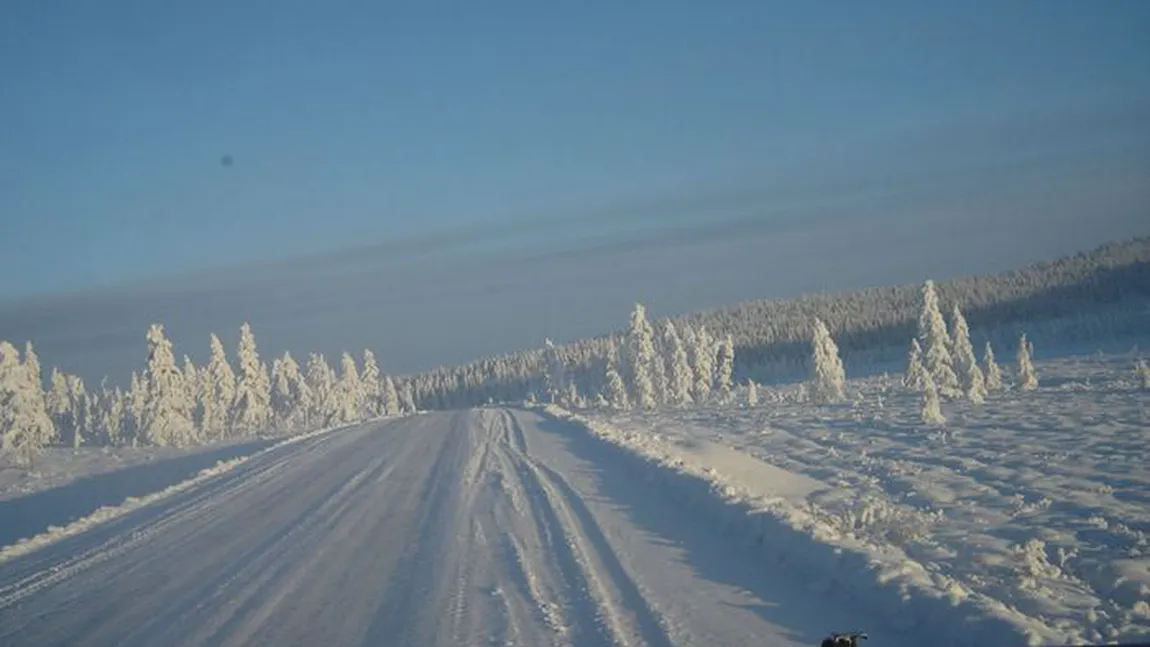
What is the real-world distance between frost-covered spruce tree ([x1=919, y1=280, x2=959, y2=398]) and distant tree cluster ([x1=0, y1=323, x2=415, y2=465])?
45447 mm

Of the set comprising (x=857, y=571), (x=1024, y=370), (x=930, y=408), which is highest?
(x=857, y=571)

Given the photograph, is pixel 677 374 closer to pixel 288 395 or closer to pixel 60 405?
pixel 288 395

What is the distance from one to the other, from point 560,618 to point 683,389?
72818 millimetres

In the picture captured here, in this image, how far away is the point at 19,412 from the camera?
45.1 metres

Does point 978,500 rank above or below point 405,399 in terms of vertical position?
below

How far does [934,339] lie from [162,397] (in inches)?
2243

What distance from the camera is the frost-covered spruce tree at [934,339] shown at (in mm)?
48969

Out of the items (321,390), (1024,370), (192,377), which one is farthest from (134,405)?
(1024,370)

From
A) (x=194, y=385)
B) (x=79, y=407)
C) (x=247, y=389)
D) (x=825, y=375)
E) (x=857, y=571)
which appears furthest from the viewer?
(x=79, y=407)

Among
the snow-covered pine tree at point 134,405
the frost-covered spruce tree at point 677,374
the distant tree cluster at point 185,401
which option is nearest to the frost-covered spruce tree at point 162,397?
the distant tree cluster at point 185,401

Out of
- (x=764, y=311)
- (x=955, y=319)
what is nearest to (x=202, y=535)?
(x=955, y=319)

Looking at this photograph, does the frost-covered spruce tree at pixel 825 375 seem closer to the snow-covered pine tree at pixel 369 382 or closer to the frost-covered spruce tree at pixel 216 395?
the frost-covered spruce tree at pixel 216 395

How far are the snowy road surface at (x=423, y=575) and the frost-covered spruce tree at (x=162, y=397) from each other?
1995 inches

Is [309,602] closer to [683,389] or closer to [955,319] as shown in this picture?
[955,319]
